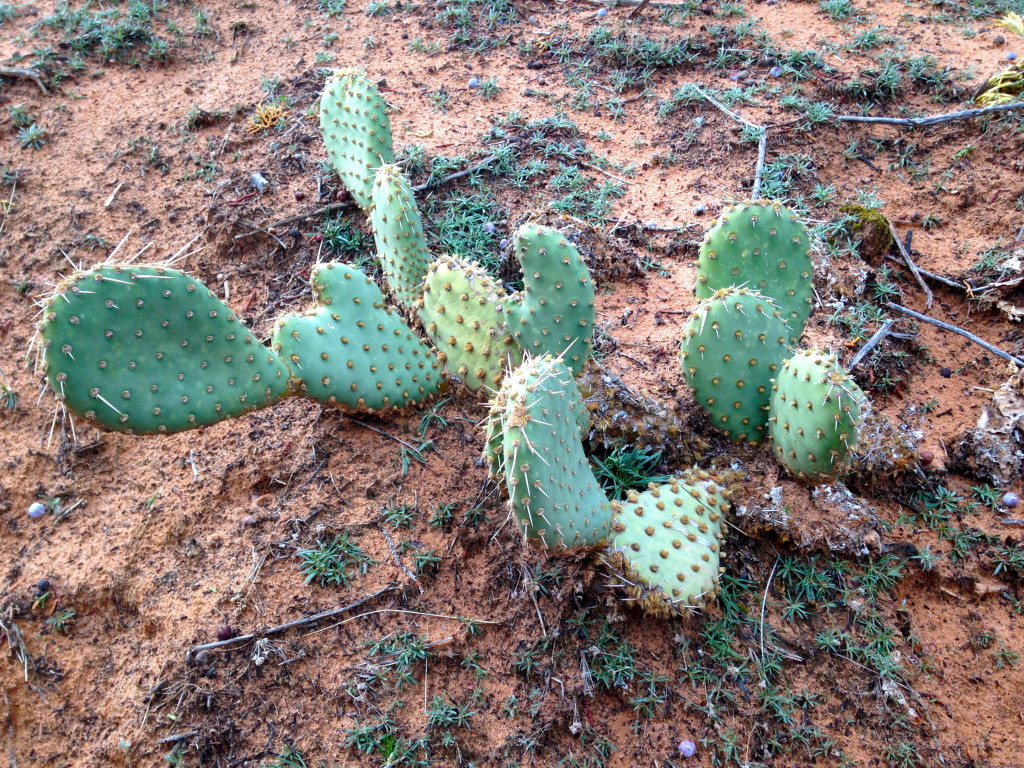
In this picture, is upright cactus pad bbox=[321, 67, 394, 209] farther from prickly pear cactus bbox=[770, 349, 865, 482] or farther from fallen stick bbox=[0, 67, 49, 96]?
fallen stick bbox=[0, 67, 49, 96]

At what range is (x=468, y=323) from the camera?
8.45 feet

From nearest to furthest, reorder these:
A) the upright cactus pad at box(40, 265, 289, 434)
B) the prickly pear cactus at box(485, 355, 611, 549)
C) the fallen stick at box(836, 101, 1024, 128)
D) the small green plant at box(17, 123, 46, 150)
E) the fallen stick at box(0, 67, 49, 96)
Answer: the prickly pear cactus at box(485, 355, 611, 549)
the upright cactus pad at box(40, 265, 289, 434)
the fallen stick at box(836, 101, 1024, 128)
the small green plant at box(17, 123, 46, 150)
the fallen stick at box(0, 67, 49, 96)

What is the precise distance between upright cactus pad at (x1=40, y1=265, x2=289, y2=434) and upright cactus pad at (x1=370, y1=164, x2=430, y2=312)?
2.41 ft

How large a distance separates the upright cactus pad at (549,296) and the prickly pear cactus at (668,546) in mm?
611

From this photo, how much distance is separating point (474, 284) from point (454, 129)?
1.88 meters

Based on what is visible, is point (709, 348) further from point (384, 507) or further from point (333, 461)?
point (333, 461)

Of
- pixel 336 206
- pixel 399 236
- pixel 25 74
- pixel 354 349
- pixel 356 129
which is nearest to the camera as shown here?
pixel 354 349

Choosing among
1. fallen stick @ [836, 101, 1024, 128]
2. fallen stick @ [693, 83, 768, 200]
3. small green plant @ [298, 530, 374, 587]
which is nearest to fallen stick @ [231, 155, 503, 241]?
fallen stick @ [693, 83, 768, 200]

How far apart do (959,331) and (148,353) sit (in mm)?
3208

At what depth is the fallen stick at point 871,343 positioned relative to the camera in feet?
9.50

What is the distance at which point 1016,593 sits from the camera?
238cm

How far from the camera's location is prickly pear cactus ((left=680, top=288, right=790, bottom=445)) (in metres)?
2.40

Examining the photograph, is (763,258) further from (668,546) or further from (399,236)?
(399,236)

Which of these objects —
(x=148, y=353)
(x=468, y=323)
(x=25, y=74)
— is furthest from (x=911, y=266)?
(x=25, y=74)
